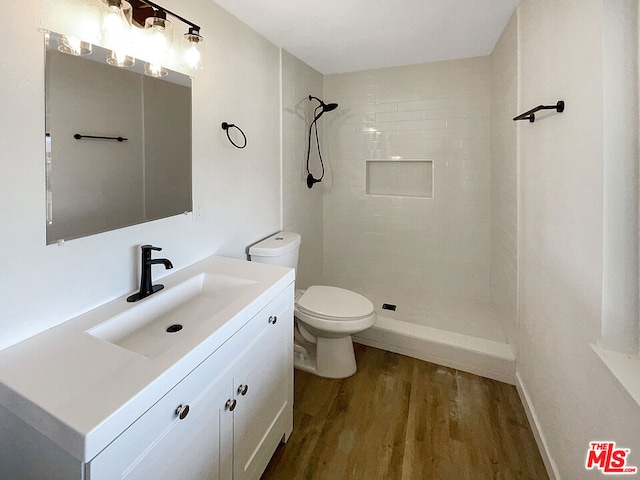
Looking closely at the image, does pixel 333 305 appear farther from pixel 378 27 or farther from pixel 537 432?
pixel 378 27

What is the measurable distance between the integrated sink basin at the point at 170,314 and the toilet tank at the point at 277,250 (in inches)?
19.9

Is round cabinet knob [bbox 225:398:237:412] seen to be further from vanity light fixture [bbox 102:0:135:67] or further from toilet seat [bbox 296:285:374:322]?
vanity light fixture [bbox 102:0:135:67]

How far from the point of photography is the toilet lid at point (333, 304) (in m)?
1.99

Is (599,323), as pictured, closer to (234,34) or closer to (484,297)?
(484,297)

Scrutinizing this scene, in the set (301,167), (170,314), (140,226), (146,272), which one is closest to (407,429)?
(170,314)

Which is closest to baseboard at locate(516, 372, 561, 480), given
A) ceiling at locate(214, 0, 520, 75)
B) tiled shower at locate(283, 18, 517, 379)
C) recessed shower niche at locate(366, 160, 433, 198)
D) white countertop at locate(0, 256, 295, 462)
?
tiled shower at locate(283, 18, 517, 379)

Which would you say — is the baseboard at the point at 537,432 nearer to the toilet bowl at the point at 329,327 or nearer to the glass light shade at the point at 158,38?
the toilet bowl at the point at 329,327

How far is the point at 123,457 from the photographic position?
0.71m

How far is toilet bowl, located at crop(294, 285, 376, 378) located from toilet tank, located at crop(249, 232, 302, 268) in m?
0.28

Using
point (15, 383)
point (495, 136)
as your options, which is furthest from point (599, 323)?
point (495, 136)

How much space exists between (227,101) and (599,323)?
1.90 m

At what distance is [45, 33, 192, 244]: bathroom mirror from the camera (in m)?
1.04

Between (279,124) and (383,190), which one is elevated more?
(279,124)

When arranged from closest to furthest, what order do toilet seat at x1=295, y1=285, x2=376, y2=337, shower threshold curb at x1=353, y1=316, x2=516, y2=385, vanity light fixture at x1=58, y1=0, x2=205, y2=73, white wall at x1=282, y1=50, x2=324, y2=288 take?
vanity light fixture at x1=58, y1=0, x2=205, y2=73
toilet seat at x1=295, y1=285, x2=376, y2=337
shower threshold curb at x1=353, y1=316, x2=516, y2=385
white wall at x1=282, y1=50, x2=324, y2=288
